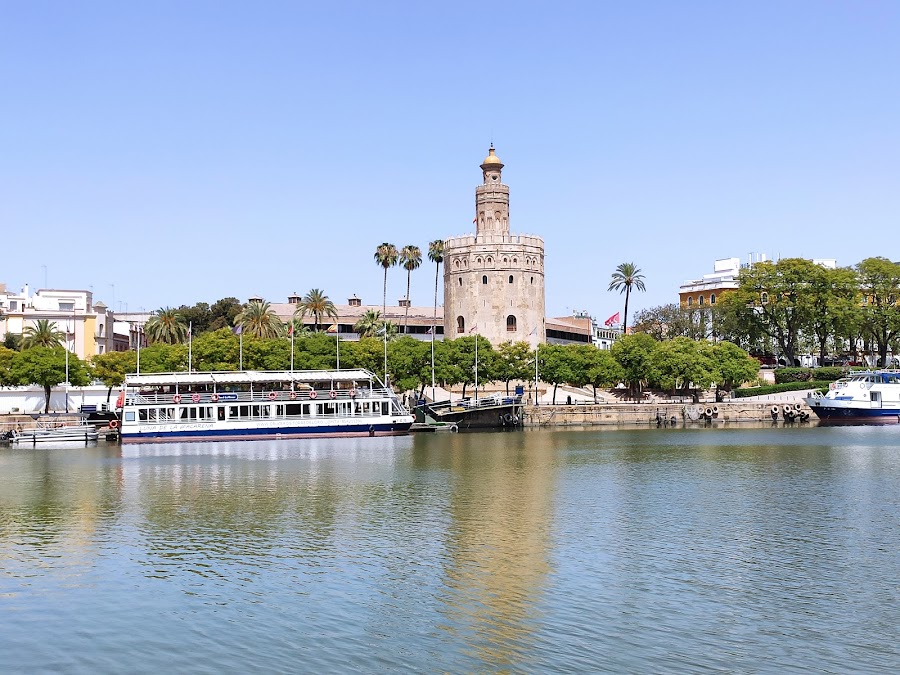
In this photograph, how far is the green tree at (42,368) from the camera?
308 ft

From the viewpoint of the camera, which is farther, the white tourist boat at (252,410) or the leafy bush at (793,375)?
the leafy bush at (793,375)

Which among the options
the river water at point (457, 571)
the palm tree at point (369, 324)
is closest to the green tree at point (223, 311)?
the palm tree at point (369, 324)

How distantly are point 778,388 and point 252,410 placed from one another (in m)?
55.1

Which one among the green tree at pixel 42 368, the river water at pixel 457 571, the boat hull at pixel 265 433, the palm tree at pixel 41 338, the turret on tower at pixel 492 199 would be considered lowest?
the river water at pixel 457 571

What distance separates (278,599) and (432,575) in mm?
4022

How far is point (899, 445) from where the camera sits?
6244 cm

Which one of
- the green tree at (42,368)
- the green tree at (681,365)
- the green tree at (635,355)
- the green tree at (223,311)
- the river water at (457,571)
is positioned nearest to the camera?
the river water at (457,571)

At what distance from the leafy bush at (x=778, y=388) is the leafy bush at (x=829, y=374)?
318 cm

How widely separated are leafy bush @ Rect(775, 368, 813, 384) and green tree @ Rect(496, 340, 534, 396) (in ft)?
94.3

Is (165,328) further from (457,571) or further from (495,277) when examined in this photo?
(457,571)

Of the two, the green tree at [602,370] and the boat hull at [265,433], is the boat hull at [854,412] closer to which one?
the green tree at [602,370]

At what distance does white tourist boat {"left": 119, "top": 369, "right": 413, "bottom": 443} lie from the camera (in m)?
75.4

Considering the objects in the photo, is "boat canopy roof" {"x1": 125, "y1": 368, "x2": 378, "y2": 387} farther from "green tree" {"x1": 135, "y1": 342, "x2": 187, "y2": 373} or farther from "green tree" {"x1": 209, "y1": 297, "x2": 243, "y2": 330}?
"green tree" {"x1": 209, "y1": 297, "x2": 243, "y2": 330}

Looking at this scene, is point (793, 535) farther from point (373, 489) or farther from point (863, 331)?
point (863, 331)
